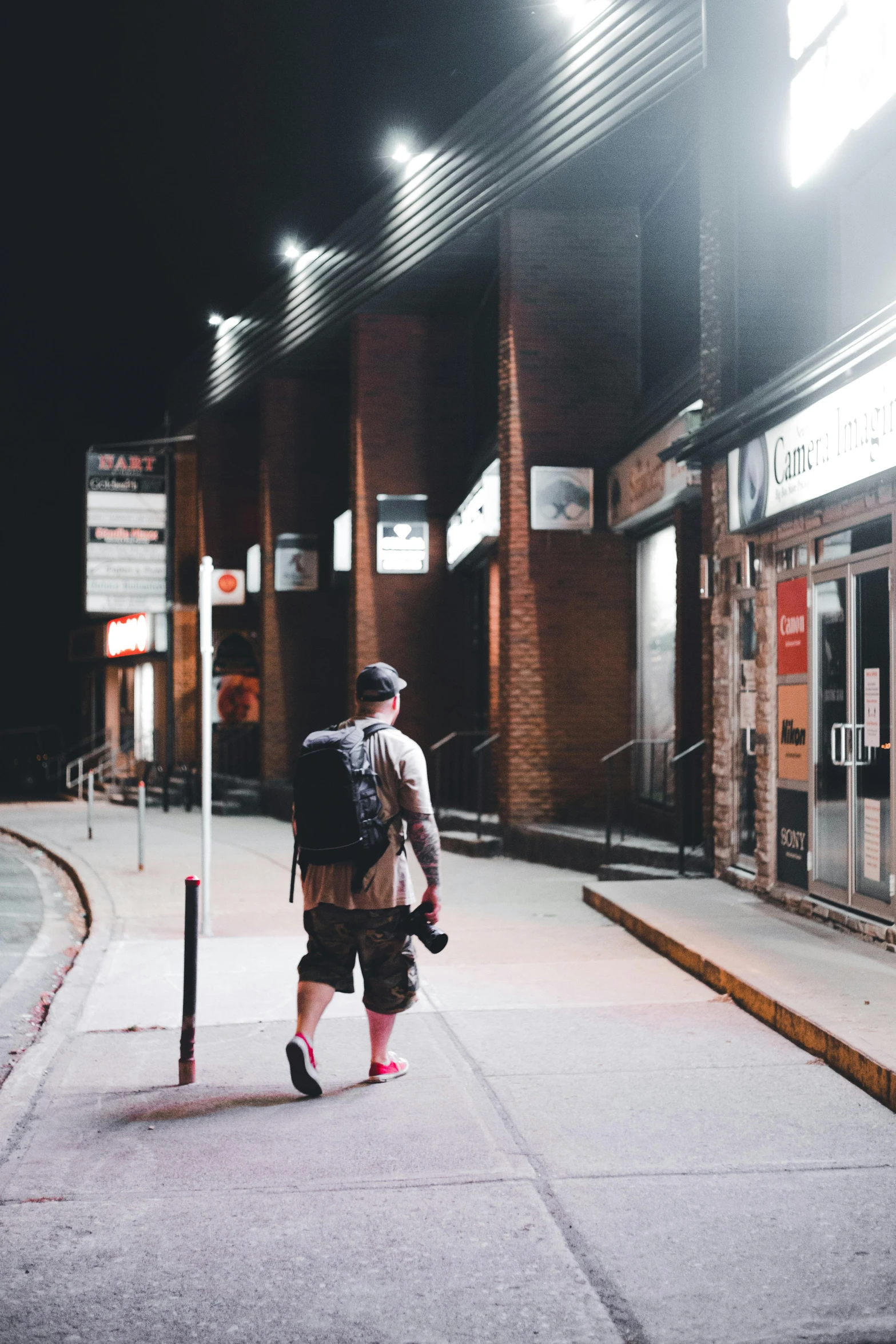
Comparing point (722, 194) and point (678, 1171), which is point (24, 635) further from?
point (678, 1171)

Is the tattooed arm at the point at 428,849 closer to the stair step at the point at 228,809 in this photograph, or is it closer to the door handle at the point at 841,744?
the door handle at the point at 841,744

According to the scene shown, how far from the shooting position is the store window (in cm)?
1509

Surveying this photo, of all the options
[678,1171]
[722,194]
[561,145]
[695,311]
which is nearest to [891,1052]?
[678,1171]

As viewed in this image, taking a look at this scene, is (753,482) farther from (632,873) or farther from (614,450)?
(614,450)

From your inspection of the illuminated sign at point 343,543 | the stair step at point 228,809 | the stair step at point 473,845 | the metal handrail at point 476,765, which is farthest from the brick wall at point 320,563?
the stair step at point 473,845

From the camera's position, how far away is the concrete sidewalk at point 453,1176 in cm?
368

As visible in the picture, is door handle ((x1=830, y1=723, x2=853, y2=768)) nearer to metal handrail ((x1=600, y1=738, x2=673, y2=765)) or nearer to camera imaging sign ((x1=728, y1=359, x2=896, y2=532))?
camera imaging sign ((x1=728, y1=359, x2=896, y2=532))

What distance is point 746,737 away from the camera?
1142 cm

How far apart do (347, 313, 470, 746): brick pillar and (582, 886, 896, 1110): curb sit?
12.2 m

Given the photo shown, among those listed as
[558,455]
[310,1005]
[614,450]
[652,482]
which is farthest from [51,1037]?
[614,450]

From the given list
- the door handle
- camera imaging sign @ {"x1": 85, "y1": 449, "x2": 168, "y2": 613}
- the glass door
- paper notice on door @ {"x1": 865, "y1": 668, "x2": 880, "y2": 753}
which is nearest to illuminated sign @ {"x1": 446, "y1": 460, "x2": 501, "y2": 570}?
the glass door

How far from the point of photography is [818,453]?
913cm

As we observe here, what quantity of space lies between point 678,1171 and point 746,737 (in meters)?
6.93

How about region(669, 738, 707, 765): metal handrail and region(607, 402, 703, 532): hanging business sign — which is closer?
region(669, 738, 707, 765): metal handrail
